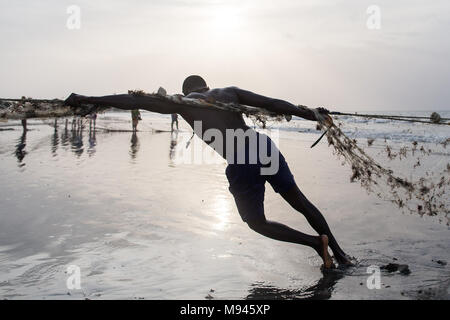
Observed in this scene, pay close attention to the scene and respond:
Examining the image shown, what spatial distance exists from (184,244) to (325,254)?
161cm

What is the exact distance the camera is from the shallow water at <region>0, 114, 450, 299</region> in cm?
373

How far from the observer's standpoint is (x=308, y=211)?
14.1 ft

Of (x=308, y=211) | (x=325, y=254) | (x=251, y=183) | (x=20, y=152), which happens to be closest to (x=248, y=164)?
(x=251, y=183)

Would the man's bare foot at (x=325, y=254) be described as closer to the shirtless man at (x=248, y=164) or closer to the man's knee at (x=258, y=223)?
the shirtless man at (x=248, y=164)

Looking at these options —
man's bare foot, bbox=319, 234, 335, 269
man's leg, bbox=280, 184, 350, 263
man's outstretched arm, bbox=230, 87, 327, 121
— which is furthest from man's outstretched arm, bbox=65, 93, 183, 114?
man's bare foot, bbox=319, 234, 335, 269

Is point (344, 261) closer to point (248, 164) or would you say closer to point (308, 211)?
point (308, 211)

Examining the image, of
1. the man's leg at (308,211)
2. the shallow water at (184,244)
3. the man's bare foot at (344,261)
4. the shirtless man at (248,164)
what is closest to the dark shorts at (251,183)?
the shirtless man at (248,164)

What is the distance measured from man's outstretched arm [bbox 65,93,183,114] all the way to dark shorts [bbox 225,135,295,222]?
813mm

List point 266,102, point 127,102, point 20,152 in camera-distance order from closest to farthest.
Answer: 1. point 127,102
2. point 266,102
3. point 20,152
